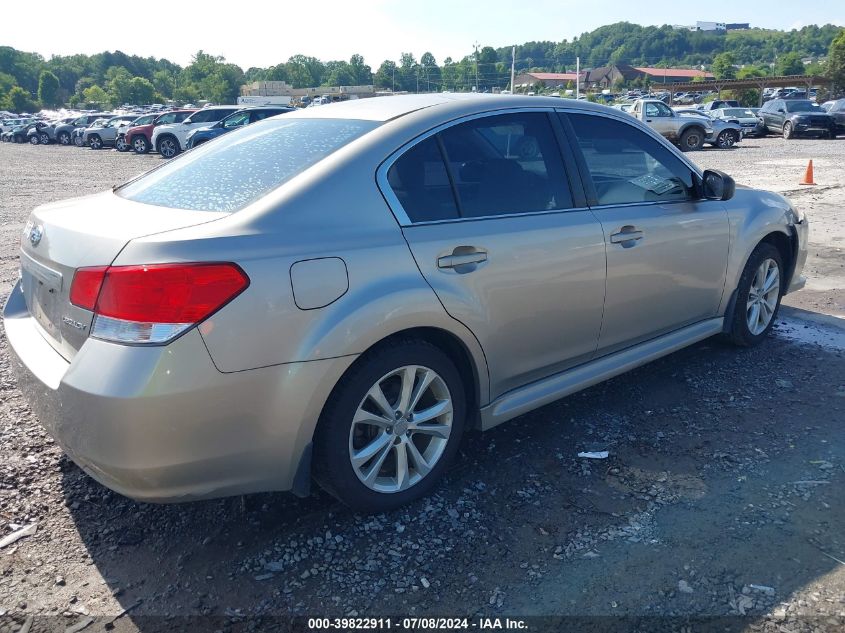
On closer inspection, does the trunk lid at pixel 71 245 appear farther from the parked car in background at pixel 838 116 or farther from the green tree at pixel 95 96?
the green tree at pixel 95 96

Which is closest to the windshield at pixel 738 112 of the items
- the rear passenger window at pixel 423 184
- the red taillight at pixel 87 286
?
the rear passenger window at pixel 423 184

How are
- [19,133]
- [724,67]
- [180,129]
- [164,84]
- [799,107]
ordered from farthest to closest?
[164,84] < [724,67] < [19,133] < [799,107] < [180,129]

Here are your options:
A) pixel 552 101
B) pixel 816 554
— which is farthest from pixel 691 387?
pixel 552 101

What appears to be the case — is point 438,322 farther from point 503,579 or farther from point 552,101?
point 552,101

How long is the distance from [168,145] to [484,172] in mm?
25708

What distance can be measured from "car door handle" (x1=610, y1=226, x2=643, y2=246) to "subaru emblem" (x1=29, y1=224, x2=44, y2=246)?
106 inches

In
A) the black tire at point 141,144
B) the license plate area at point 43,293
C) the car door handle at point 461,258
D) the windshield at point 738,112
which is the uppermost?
the windshield at point 738,112

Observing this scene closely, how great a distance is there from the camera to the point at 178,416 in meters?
2.38

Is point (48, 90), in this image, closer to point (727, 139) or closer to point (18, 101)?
point (18, 101)

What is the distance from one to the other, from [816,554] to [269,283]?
2.37 m

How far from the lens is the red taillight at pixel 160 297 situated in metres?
2.36

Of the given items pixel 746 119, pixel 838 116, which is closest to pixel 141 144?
pixel 746 119

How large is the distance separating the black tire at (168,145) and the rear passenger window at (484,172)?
990 inches

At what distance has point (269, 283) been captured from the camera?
97.7 inches
